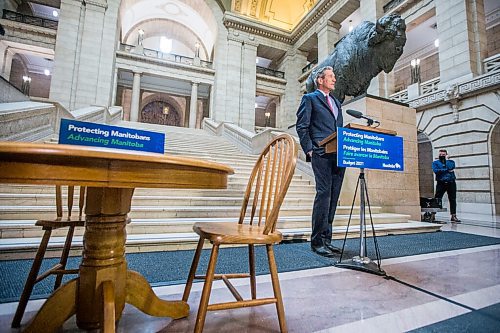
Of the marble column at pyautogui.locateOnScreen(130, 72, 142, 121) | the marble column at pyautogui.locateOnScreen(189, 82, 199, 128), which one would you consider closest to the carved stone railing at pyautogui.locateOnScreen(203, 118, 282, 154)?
the marble column at pyautogui.locateOnScreen(189, 82, 199, 128)

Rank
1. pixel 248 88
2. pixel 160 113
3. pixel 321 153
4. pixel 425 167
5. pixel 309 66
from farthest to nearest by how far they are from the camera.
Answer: pixel 160 113 < pixel 309 66 < pixel 248 88 < pixel 425 167 < pixel 321 153

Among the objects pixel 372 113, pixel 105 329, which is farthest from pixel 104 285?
pixel 372 113

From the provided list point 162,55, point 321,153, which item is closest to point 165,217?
point 321,153

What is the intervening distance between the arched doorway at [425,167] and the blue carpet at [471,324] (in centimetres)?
1238

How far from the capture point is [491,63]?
7957 mm

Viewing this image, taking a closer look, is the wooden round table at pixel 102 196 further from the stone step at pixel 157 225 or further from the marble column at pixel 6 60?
the marble column at pixel 6 60

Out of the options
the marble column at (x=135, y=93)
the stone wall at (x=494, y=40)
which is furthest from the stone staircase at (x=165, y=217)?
the marble column at (x=135, y=93)

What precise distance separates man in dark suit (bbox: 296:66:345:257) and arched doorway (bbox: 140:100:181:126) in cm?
2127

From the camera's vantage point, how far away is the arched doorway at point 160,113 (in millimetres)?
21792

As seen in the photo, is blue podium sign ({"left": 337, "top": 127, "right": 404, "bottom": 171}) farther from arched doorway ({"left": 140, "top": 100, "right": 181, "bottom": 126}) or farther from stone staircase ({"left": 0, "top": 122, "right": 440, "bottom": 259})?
arched doorway ({"left": 140, "top": 100, "right": 181, "bottom": 126})

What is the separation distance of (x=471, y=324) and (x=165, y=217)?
311 cm

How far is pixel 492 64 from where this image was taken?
7938 millimetres

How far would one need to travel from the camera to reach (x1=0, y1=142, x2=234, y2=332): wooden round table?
0.65 metres

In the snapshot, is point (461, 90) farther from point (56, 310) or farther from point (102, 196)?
point (56, 310)
